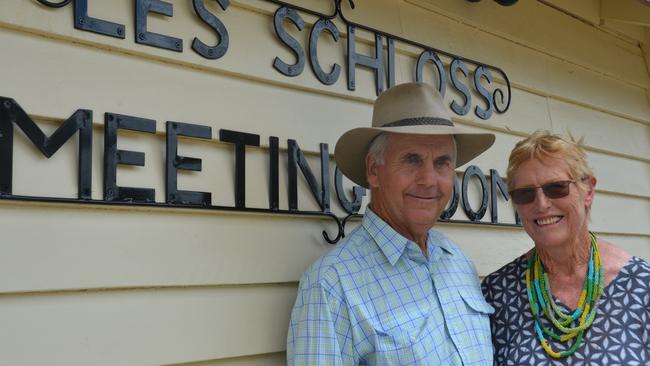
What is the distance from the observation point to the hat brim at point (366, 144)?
1729 mm

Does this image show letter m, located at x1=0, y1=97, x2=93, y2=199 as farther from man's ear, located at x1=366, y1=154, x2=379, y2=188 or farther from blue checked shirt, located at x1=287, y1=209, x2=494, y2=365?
man's ear, located at x1=366, y1=154, x2=379, y2=188

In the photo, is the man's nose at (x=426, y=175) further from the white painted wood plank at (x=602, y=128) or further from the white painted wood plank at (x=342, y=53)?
the white painted wood plank at (x=602, y=128)

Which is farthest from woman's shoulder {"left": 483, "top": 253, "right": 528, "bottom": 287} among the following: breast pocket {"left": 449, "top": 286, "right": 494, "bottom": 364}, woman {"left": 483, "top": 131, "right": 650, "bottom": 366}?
breast pocket {"left": 449, "top": 286, "right": 494, "bottom": 364}

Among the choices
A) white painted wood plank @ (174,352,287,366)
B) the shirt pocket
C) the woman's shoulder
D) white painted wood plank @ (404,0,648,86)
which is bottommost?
white painted wood plank @ (174,352,287,366)

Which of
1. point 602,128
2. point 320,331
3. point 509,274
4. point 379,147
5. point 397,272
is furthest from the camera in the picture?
point 602,128

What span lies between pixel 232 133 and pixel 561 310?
1081 mm

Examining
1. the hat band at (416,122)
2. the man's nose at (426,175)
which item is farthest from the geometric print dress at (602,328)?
the hat band at (416,122)

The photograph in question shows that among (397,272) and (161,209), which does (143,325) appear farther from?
(397,272)

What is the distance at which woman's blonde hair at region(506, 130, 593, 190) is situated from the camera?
73.0 inches

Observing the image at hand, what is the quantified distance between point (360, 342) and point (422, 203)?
1.44ft

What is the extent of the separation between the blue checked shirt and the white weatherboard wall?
0.69ft

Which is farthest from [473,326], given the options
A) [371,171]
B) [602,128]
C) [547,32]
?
[602,128]

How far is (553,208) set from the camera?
184 centimetres

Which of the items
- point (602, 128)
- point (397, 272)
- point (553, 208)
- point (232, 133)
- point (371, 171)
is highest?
point (602, 128)
